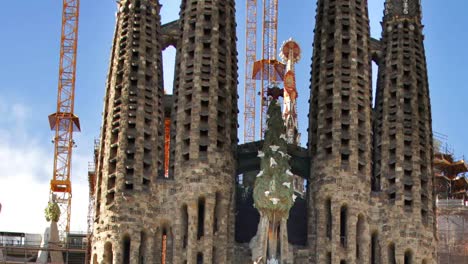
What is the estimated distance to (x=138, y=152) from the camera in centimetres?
5847

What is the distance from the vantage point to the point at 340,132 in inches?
2368

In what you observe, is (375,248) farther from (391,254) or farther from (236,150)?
(236,150)

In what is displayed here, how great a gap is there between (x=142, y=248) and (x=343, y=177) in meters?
9.28

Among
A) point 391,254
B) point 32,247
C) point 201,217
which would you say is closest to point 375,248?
point 391,254

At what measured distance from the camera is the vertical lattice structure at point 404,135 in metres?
59.0

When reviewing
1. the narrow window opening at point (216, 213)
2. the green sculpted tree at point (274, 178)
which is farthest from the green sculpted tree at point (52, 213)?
the green sculpted tree at point (274, 178)

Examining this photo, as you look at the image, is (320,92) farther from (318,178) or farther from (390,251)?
(390,251)

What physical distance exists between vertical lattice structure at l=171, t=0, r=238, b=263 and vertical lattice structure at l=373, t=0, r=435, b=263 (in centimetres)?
680

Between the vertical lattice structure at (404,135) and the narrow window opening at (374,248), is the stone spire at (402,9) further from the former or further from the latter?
the narrow window opening at (374,248)

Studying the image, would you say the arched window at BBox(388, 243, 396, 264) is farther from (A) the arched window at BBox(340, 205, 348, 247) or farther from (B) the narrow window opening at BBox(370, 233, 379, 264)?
→ (A) the arched window at BBox(340, 205, 348, 247)

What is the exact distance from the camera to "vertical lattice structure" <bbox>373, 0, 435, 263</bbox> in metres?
59.0

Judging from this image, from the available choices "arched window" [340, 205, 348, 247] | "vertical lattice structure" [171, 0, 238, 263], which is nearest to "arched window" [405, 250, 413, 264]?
"arched window" [340, 205, 348, 247]

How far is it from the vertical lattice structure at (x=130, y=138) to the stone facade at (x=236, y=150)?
54 mm

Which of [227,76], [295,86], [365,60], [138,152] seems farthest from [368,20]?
[295,86]
